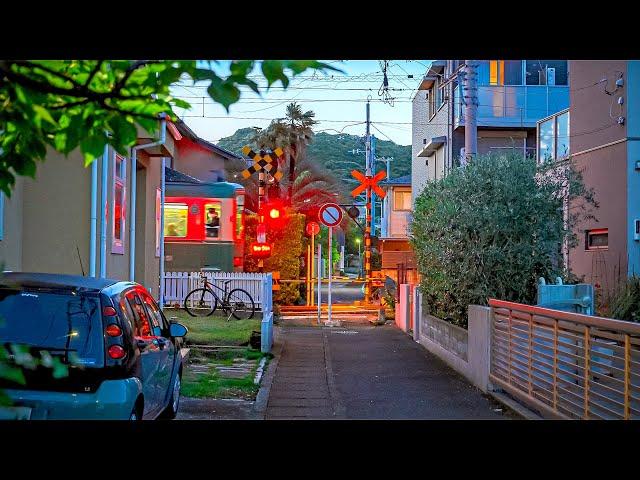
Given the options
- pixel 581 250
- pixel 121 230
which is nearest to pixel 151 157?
pixel 121 230

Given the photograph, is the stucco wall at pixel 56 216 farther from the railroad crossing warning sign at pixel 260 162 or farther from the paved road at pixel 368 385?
the railroad crossing warning sign at pixel 260 162

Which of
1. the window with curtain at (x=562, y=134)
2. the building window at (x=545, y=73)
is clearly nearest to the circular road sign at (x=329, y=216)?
the window with curtain at (x=562, y=134)

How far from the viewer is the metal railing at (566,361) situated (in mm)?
6141

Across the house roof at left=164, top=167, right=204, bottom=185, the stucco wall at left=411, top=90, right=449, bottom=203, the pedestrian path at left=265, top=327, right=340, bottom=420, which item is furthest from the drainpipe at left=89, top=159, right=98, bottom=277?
the stucco wall at left=411, top=90, right=449, bottom=203

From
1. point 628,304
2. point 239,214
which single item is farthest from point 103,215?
point 239,214

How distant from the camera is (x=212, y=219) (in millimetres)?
20188

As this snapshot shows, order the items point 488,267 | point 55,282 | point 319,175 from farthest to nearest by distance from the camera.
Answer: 1. point 319,175
2. point 488,267
3. point 55,282

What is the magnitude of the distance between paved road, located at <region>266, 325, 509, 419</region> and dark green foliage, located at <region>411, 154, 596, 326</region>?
145cm
